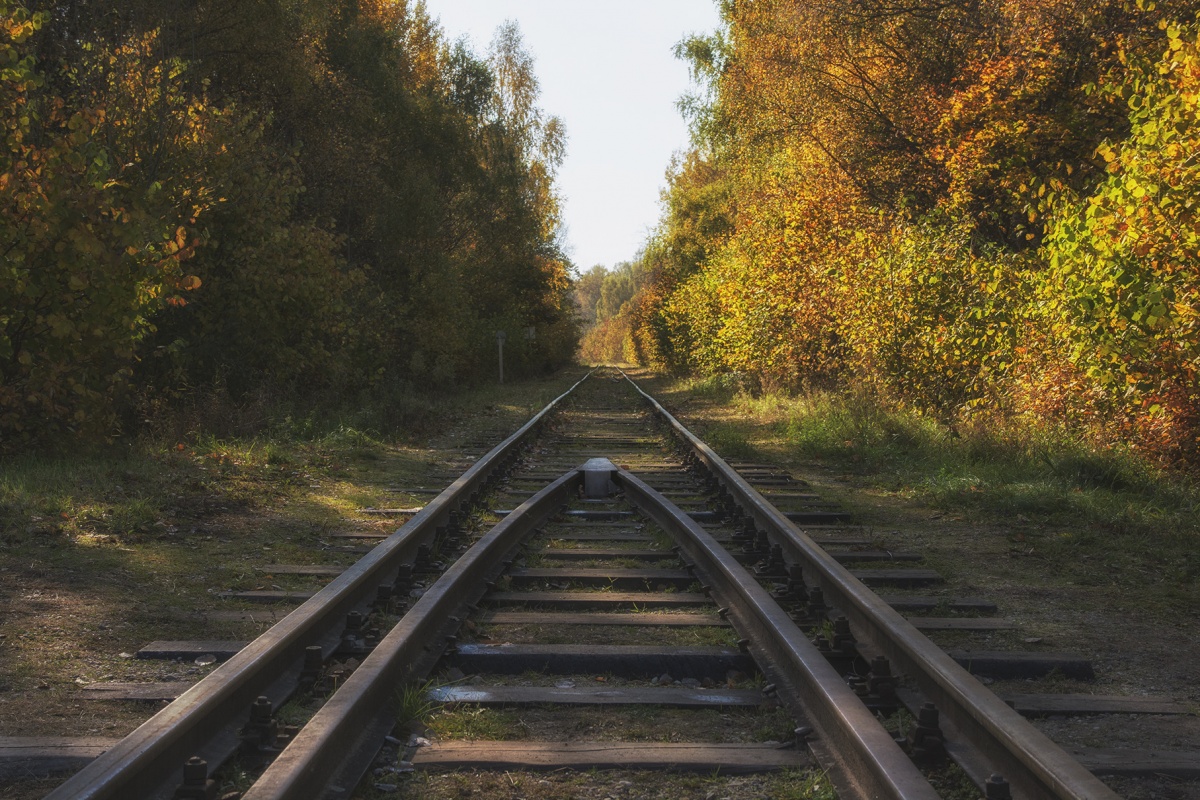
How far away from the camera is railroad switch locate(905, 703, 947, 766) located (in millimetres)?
3201

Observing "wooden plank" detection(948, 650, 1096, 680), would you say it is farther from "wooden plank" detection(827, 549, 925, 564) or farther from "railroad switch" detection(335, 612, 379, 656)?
"railroad switch" detection(335, 612, 379, 656)

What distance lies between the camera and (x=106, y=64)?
12.5 m

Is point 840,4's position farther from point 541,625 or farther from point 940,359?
point 541,625

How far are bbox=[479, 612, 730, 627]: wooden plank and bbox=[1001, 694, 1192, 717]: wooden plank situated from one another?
1.42m

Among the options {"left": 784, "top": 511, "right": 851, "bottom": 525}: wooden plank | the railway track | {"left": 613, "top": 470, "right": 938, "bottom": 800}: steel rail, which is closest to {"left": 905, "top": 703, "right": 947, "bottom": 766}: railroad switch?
the railway track

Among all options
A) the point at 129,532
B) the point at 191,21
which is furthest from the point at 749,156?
the point at 129,532

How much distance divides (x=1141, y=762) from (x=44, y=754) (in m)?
3.12

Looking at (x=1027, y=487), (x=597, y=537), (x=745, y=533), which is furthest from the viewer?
(x=1027, y=487)

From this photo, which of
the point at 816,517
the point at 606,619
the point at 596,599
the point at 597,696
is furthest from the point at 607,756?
the point at 816,517

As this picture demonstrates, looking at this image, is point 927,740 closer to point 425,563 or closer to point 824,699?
point 824,699

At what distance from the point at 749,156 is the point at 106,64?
541 inches

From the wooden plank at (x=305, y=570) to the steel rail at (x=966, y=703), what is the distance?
2.46m

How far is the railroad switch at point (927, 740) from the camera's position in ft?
10.5

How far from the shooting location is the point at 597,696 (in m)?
3.81
